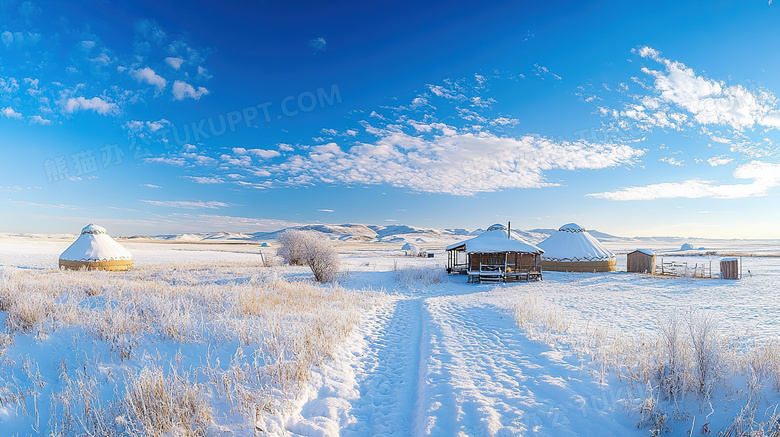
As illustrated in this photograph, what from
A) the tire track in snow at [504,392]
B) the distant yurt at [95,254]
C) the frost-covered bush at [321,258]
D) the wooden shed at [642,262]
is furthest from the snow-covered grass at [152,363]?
the wooden shed at [642,262]

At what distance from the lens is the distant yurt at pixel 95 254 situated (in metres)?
24.1

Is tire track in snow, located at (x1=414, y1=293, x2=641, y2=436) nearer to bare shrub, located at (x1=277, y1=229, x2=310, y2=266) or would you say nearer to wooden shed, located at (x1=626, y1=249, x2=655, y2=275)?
bare shrub, located at (x1=277, y1=229, x2=310, y2=266)

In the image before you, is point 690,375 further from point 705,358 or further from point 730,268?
point 730,268

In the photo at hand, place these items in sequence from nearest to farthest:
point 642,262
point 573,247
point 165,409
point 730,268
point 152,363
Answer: point 165,409 → point 152,363 → point 730,268 → point 642,262 → point 573,247

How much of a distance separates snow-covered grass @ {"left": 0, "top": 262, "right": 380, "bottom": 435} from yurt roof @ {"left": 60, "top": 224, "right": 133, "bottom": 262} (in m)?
19.0

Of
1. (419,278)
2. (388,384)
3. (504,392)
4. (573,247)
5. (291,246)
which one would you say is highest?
(573,247)

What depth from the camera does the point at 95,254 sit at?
80.8 feet

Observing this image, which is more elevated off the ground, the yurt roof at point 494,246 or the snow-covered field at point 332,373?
the yurt roof at point 494,246

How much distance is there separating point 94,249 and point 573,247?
36180 mm

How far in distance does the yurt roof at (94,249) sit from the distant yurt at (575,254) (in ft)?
108

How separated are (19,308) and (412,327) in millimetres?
8300

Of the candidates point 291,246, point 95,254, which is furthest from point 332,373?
point 95,254

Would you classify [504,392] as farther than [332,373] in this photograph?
No

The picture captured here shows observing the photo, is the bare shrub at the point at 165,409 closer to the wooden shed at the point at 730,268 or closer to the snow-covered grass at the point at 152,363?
the snow-covered grass at the point at 152,363
